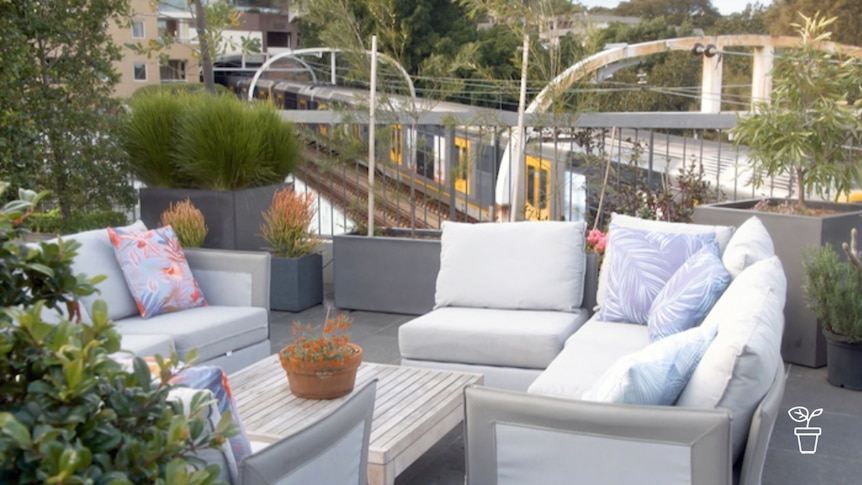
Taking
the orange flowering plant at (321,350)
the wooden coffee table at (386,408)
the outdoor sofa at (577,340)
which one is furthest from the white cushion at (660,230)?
the orange flowering plant at (321,350)

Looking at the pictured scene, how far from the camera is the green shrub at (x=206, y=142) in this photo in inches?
245

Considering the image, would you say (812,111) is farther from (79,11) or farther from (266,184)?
(79,11)

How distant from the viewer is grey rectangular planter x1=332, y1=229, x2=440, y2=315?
232 inches

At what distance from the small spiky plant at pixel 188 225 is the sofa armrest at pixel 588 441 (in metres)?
3.62

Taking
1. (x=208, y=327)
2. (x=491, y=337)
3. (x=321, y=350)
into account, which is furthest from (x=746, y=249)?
(x=208, y=327)

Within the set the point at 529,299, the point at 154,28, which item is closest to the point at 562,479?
the point at 529,299

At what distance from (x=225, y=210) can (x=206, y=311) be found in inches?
73.2

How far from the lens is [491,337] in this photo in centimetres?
415

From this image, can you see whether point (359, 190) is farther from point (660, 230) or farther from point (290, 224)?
point (660, 230)

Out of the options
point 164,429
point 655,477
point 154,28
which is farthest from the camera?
point 154,28

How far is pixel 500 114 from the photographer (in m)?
6.42

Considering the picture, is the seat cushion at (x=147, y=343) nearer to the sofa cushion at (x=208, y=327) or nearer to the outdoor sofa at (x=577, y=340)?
the sofa cushion at (x=208, y=327)

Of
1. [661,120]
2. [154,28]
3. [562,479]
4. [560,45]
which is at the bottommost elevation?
[562,479]

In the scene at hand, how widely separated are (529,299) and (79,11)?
12.6ft
